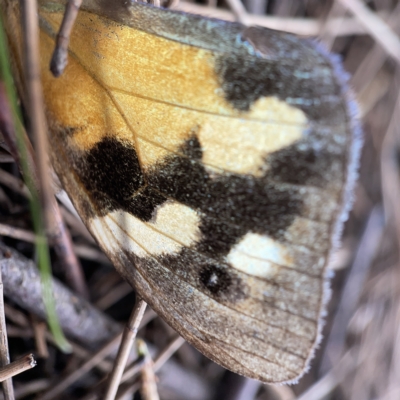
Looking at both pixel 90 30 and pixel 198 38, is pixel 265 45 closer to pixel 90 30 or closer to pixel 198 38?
pixel 198 38

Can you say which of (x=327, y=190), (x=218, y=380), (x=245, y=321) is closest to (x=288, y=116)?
(x=327, y=190)

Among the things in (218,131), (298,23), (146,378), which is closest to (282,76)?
(218,131)

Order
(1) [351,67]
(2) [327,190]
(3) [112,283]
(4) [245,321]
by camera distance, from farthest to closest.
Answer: (1) [351,67] → (3) [112,283] → (4) [245,321] → (2) [327,190]

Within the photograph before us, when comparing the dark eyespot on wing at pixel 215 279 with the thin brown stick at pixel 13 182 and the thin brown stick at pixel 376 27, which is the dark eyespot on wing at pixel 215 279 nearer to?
the thin brown stick at pixel 13 182

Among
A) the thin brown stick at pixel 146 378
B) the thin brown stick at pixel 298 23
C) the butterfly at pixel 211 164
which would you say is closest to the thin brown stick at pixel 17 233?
the butterfly at pixel 211 164

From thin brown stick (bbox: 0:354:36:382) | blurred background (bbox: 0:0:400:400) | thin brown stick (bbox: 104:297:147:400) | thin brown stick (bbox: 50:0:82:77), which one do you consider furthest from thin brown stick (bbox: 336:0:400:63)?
thin brown stick (bbox: 0:354:36:382)

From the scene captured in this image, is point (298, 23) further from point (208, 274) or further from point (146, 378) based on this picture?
point (146, 378)

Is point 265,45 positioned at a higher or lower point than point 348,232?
higher
